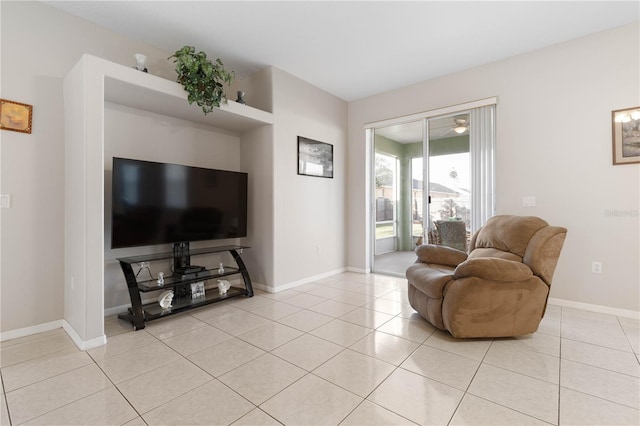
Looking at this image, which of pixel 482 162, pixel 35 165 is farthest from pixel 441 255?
pixel 35 165

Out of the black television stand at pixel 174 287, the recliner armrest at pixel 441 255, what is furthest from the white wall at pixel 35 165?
the recliner armrest at pixel 441 255

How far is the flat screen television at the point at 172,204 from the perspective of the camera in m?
2.71

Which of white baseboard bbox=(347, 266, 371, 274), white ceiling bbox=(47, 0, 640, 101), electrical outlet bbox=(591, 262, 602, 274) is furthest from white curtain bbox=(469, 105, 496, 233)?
white baseboard bbox=(347, 266, 371, 274)

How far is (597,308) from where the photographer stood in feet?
9.96

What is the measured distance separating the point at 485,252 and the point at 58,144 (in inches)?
161

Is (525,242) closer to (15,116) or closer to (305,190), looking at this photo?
(305,190)

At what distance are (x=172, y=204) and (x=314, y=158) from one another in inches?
82.8

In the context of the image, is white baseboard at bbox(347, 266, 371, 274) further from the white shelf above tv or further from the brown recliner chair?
the white shelf above tv

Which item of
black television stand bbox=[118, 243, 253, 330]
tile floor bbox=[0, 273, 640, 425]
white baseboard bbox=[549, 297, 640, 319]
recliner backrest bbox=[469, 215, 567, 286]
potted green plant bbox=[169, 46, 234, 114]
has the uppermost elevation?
potted green plant bbox=[169, 46, 234, 114]

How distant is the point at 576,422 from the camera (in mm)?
1460

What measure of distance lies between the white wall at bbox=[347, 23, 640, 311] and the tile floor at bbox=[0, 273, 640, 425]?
1.93ft

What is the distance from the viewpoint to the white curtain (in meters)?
3.69

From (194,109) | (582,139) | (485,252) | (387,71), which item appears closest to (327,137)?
(387,71)

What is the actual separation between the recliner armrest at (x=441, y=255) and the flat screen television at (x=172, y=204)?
2225 mm
